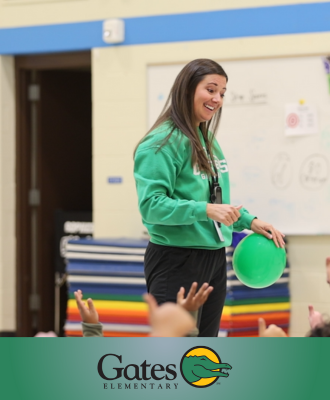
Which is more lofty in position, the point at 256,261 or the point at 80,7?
the point at 80,7

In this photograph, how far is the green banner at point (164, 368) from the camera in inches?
44.8

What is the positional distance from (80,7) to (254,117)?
4.54ft

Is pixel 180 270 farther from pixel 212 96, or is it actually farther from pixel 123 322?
pixel 123 322

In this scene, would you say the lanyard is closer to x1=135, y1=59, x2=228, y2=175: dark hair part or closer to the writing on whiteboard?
x1=135, y1=59, x2=228, y2=175: dark hair part

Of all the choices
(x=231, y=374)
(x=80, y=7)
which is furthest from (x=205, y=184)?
(x=80, y=7)

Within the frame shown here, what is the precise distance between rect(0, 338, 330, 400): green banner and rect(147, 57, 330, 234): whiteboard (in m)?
2.45

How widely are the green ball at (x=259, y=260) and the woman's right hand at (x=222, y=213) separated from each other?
0.28m

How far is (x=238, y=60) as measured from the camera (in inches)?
143

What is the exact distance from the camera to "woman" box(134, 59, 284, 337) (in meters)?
1.68

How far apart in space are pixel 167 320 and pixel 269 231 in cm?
92

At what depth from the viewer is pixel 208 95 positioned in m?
1.81

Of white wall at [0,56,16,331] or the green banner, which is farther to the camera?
white wall at [0,56,16,331]

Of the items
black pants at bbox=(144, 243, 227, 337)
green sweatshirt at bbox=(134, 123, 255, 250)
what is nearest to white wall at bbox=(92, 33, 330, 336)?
black pants at bbox=(144, 243, 227, 337)

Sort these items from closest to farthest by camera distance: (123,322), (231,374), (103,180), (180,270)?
(231,374) < (180,270) < (123,322) < (103,180)
